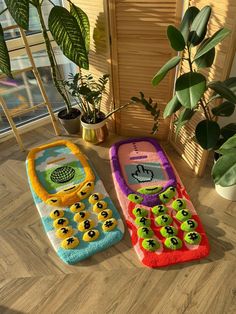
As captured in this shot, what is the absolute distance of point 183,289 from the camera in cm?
120

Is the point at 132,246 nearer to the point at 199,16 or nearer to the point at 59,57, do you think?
the point at 199,16

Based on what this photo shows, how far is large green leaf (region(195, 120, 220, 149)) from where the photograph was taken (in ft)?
4.35

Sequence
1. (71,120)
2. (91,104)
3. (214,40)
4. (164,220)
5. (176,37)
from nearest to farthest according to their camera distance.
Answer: (214,40)
(176,37)
(164,220)
(91,104)
(71,120)

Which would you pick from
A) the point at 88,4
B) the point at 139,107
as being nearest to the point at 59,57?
the point at 88,4

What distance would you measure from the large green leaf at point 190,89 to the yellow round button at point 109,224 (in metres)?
0.71

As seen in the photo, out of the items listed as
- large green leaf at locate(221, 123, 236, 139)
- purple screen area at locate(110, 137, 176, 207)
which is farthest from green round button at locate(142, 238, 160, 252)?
large green leaf at locate(221, 123, 236, 139)

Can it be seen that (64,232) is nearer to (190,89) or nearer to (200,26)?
(190,89)

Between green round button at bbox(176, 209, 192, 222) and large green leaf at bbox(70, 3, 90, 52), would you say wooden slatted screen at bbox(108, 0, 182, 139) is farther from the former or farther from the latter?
green round button at bbox(176, 209, 192, 222)

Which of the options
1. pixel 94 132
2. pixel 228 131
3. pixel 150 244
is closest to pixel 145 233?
pixel 150 244

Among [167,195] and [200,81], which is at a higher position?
[200,81]

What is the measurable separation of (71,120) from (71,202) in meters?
0.68

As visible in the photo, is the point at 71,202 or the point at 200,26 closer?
the point at 200,26

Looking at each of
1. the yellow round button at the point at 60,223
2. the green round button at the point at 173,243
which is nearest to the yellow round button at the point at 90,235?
the yellow round button at the point at 60,223

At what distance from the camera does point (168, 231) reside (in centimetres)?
136
